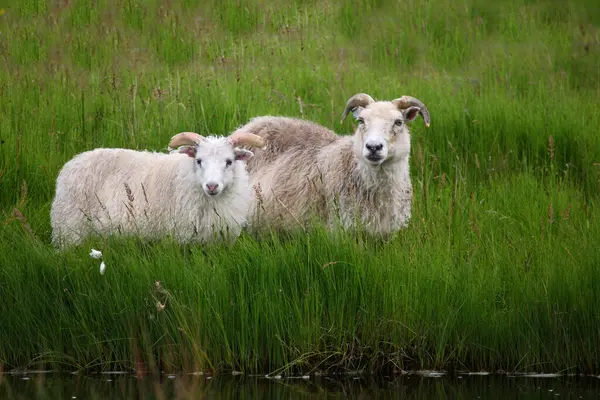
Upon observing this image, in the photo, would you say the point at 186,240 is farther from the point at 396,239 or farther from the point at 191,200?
the point at 396,239

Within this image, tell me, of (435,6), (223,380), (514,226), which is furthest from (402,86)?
(223,380)

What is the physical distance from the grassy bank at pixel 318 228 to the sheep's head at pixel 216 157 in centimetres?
65

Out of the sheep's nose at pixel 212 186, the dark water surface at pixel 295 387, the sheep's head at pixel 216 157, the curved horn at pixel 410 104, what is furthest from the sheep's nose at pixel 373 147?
the dark water surface at pixel 295 387

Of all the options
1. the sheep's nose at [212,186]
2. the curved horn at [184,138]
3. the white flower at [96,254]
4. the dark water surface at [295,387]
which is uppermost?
the curved horn at [184,138]

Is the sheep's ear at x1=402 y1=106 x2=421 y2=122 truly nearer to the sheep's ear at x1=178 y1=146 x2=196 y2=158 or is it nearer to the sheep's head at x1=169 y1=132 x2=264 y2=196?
the sheep's head at x1=169 y1=132 x2=264 y2=196

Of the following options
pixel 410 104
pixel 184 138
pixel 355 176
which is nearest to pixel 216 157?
pixel 184 138

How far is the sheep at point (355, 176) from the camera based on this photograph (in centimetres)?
840

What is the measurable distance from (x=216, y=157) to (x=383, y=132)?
1.46m

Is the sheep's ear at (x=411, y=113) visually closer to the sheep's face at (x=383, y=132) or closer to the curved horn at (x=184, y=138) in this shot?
the sheep's face at (x=383, y=132)

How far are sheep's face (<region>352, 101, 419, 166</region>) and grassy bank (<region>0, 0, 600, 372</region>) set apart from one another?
290 millimetres

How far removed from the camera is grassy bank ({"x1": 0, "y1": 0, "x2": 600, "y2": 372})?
21.6 ft

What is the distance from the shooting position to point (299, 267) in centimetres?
677

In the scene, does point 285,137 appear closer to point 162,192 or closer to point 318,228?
point 162,192

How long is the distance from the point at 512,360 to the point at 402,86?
612cm
